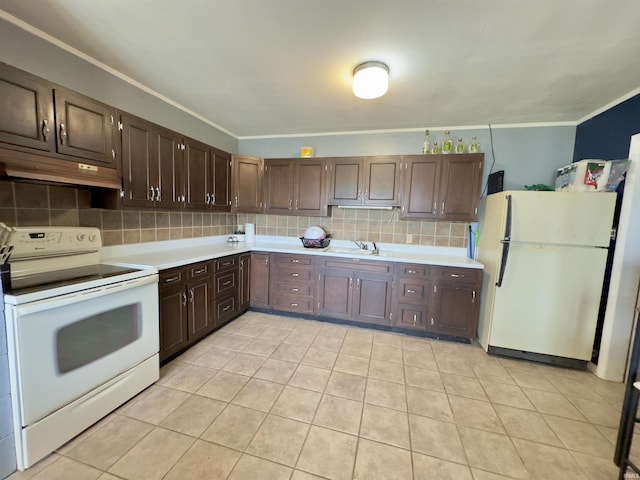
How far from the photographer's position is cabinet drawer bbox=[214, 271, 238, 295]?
2.79m

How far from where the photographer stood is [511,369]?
2361 mm

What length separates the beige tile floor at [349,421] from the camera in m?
1.38

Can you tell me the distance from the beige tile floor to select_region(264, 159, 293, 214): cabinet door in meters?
1.74

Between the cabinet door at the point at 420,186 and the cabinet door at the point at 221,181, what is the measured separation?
7.16ft

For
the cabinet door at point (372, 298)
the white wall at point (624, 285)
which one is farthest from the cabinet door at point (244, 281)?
the white wall at point (624, 285)

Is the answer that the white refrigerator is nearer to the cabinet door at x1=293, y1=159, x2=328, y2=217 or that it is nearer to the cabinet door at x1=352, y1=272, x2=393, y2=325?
the cabinet door at x1=352, y1=272, x2=393, y2=325

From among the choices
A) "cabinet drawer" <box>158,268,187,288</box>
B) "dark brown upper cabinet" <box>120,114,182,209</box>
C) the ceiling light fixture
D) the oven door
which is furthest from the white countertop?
the ceiling light fixture

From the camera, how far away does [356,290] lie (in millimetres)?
3062

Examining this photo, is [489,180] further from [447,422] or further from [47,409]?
[47,409]

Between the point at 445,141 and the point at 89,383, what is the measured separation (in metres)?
3.79

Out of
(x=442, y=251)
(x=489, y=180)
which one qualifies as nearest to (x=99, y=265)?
(x=442, y=251)

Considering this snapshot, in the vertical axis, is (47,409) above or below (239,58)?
below

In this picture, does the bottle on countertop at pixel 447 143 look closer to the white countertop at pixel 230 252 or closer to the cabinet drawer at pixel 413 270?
the white countertop at pixel 230 252

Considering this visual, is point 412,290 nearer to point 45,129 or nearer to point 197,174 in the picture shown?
point 197,174
